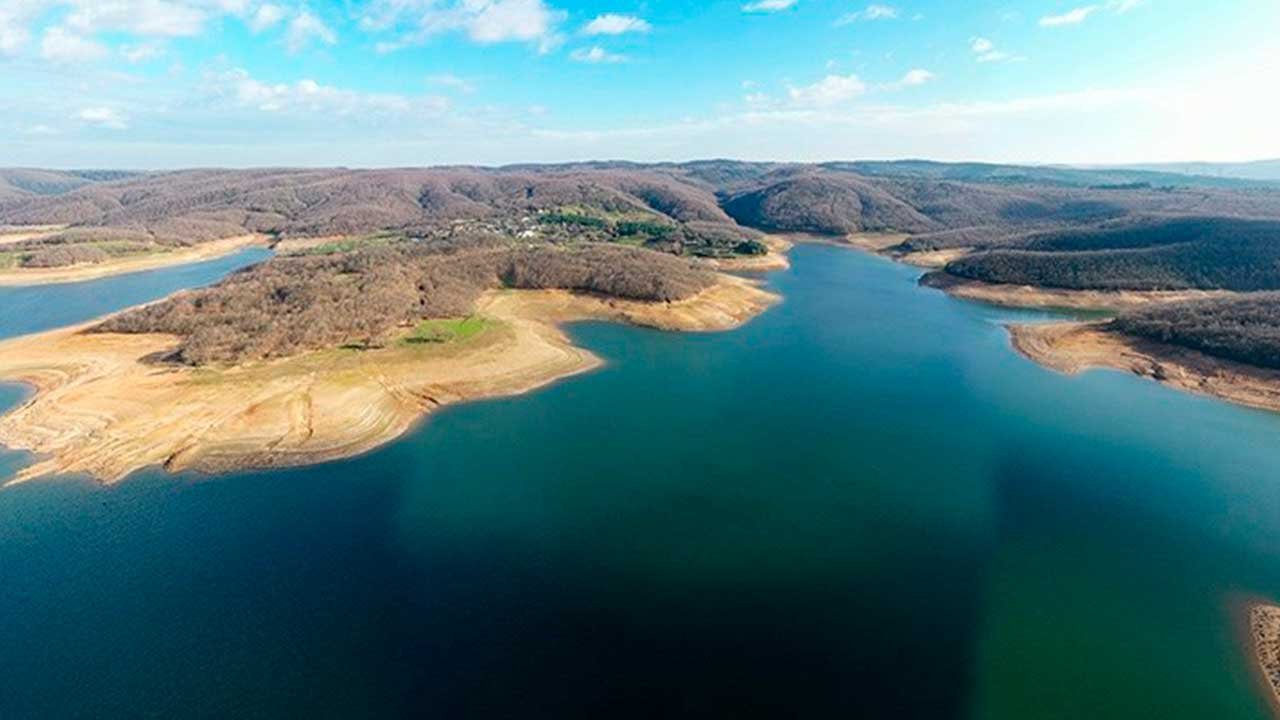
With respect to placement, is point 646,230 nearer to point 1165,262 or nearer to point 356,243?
point 356,243

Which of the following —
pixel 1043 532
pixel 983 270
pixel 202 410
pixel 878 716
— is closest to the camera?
pixel 878 716

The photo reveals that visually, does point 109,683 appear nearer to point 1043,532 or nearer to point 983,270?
point 1043,532

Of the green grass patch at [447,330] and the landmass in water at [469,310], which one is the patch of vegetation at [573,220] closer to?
the landmass in water at [469,310]

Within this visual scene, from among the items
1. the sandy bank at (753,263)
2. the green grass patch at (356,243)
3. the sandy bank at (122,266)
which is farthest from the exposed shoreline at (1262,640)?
the sandy bank at (122,266)

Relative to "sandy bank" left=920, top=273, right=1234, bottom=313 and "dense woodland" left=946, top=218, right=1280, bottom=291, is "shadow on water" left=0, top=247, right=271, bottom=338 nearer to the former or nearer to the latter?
"sandy bank" left=920, top=273, right=1234, bottom=313

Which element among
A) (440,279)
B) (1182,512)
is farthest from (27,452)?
(1182,512)
